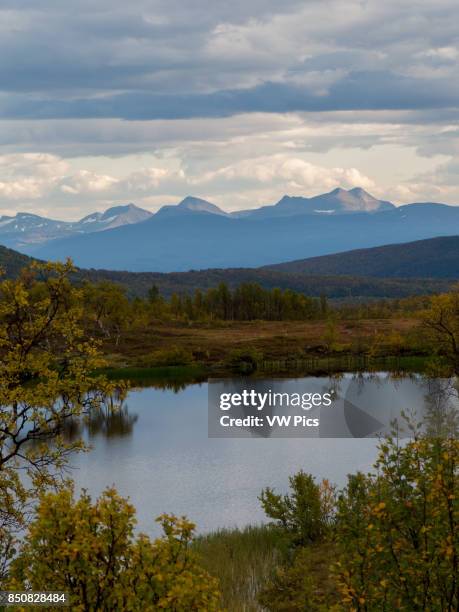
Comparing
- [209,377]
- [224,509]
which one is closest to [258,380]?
[209,377]

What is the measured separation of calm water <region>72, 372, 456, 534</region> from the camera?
127 feet

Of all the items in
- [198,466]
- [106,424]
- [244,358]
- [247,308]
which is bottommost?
[198,466]

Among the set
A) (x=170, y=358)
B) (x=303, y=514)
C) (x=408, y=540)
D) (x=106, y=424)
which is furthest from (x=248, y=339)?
(x=408, y=540)

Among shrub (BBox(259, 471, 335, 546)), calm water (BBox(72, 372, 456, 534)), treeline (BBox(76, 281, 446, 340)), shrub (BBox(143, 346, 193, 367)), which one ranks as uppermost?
treeline (BBox(76, 281, 446, 340))

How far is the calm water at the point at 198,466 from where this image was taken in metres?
38.8

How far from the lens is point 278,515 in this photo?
24.9 meters

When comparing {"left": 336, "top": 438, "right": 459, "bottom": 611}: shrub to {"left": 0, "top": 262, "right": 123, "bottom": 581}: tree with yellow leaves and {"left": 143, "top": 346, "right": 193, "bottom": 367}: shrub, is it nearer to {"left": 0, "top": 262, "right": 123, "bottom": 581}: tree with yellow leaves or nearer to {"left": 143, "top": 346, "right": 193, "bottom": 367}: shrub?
{"left": 0, "top": 262, "right": 123, "bottom": 581}: tree with yellow leaves

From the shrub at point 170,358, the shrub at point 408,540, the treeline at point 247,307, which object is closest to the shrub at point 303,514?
the shrub at point 408,540

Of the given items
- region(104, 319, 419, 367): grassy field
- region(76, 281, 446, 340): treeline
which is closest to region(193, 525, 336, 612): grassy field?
region(104, 319, 419, 367): grassy field

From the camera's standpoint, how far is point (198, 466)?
49.2 m

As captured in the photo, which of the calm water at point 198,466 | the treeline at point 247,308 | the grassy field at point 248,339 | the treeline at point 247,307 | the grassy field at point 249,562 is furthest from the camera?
the treeline at point 247,307

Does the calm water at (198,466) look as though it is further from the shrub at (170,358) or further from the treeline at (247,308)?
the treeline at (247,308)

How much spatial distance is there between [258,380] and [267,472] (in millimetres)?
44222

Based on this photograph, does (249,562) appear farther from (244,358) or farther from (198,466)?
(244,358)
